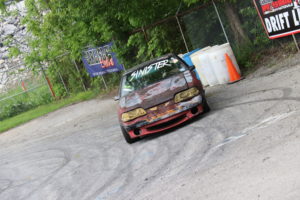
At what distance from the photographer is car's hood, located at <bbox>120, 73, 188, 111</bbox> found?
33.3 feet


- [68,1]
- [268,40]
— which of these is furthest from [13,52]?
[268,40]

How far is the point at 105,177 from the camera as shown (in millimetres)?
8633

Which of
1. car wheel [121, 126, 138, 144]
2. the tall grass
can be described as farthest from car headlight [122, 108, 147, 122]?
the tall grass

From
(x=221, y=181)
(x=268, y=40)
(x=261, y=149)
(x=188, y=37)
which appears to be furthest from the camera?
(x=188, y=37)

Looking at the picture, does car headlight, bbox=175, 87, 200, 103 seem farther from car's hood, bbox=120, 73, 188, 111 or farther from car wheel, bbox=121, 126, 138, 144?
car wheel, bbox=121, 126, 138, 144

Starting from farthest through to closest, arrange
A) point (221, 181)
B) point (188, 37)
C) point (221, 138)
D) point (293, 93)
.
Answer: point (188, 37)
point (293, 93)
point (221, 138)
point (221, 181)

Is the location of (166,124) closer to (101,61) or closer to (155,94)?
(155,94)

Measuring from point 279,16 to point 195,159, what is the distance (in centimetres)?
663

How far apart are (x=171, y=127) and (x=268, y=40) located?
5.53 meters

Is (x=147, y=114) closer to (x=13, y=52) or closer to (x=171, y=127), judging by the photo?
(x=171, y=127)

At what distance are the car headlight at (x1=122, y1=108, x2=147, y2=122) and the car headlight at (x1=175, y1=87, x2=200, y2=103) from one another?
71 centimetres

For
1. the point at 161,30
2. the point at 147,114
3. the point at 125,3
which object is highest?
the point at 125,3

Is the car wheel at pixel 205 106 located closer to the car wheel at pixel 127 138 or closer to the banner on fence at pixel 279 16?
the car wheel at pixel 127 138

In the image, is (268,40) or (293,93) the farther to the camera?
(268,40)
